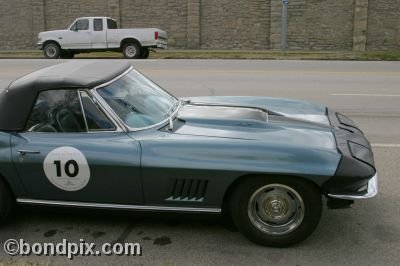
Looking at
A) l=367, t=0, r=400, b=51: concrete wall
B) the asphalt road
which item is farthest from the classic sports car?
l=367, t=0, r=400, b=51: concrete wall

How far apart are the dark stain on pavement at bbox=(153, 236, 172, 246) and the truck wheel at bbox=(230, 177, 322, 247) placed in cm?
55

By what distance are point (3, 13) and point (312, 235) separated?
31.9 meters

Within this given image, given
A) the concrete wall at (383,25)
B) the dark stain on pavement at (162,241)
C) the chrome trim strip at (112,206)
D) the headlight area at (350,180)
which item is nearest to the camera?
the headlight area at (350,180)

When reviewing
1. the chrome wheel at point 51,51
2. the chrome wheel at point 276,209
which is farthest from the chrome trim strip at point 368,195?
the chrome wheel at point 51,51

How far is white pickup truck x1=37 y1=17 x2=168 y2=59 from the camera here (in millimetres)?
21516

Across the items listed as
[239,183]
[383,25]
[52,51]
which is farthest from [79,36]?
[239,183]

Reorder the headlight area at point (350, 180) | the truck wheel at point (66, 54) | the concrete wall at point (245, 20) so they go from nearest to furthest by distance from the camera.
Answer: the headlight area at point (350, 180) → the truck wheel at point (66, 54) → the concrete wall at point (245, 20)

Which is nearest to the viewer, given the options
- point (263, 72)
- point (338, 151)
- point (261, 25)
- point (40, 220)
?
point (338, 151)

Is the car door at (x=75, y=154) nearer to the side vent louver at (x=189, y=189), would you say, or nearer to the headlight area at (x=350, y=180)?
the side vent louver at (x=189, y=189)

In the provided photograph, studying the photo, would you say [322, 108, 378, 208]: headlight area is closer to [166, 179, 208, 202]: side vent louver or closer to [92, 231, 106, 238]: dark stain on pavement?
[166, 179, 208, 202]: side vent louver

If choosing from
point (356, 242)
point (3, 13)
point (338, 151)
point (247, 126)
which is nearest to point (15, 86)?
point (247, 126)

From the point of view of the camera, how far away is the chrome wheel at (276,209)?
12.2 feet

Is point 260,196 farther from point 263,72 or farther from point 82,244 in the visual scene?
point 263,72

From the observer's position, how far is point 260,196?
3.73 m
